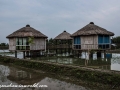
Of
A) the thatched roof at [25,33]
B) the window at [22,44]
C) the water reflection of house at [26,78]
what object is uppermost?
the thatched roof at [25,33]

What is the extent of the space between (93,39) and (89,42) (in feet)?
2.13

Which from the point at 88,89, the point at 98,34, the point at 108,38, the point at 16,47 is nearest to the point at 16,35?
the point at 16,47

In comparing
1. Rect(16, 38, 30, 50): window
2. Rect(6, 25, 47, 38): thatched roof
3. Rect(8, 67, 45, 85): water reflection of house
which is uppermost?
Rect(6, 25, 47, 38): thatched roof

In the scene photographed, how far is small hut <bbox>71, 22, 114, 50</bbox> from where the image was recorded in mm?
18844

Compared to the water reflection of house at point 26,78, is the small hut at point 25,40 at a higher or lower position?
higher

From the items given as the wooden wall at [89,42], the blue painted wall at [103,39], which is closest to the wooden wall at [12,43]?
the wooden wall at [89,42]

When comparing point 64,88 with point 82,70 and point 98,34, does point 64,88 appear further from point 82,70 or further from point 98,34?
point 98,34

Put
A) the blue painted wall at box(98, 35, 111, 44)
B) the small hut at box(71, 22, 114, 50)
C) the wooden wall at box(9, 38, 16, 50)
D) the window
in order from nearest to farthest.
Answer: the small hut at box(71, 22, 114, 50) → the blue painted wall at box(98, 35, 111, 44) → the window → the wooden wall at box(9, 38, 16, 50)

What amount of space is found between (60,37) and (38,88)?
18916 mm

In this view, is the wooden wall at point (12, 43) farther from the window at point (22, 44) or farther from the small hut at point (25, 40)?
the window at point (22, 44)

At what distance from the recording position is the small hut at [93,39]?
1884cm

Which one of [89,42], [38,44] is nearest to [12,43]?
[38,44]

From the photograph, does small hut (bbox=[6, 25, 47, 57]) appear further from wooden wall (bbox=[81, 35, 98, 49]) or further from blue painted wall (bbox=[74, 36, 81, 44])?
wooden wall (bbox=[81, 35, 98, 49])

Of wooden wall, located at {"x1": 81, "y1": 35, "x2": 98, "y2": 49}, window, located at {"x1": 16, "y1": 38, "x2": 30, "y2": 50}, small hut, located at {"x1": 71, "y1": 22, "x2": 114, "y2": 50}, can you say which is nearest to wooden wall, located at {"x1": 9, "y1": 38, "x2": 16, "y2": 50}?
window, located at {"x1": 16, "y1": 38, "x2": 30, "y2": 50}
